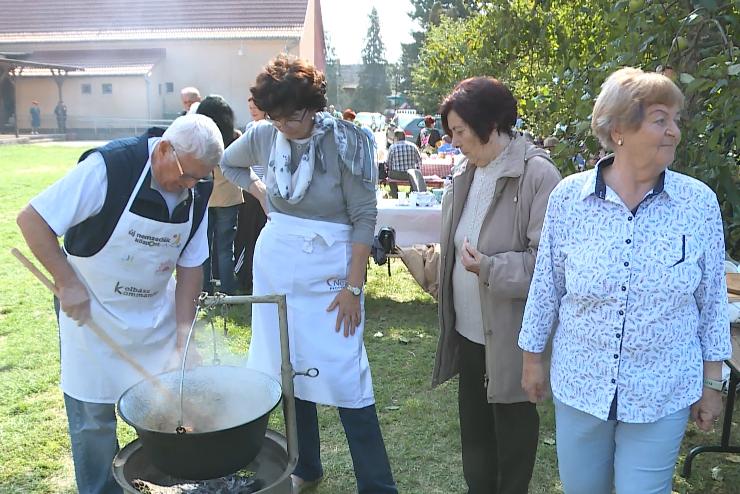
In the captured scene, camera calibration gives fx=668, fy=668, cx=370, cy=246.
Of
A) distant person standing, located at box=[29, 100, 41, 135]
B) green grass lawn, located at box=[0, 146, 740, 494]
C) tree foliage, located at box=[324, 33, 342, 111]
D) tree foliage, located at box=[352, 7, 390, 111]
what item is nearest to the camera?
green grass lawn, located at box=[0, 146, 740, 494]

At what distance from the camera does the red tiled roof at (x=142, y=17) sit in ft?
109

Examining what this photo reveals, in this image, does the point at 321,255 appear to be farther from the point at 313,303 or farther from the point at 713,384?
the point at 713,384

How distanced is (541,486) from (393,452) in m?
0.76

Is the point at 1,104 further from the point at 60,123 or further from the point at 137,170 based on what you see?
the point at 137,170

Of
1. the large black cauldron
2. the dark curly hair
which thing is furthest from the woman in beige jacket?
the large black cauldron

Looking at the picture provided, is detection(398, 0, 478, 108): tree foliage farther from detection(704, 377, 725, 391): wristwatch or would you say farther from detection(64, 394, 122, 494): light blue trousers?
detection(704, 377, 725, 391): wristwatch

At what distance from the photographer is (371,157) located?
2.58 m

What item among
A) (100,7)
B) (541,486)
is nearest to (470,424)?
(541,486)

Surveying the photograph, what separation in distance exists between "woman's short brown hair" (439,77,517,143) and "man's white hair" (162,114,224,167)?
0.84 m

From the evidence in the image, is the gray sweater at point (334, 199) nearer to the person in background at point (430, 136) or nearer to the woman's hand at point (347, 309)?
the woman's hand at point (347, 309)

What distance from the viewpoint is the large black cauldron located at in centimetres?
191

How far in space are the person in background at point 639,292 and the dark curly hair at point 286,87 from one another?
3.27 ft

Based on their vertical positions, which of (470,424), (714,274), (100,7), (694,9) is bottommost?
(470,424)

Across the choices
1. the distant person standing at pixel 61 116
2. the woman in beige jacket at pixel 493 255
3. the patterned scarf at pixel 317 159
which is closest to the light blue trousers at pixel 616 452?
the woman in beige jacket at pixel 493 255
